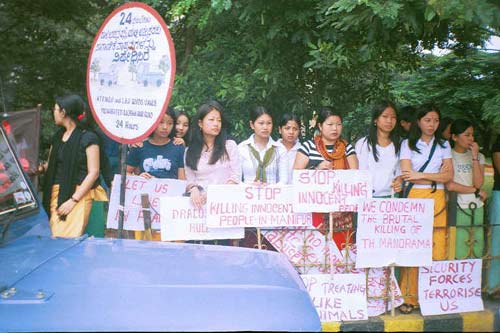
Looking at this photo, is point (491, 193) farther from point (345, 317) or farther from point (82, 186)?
point (82, 186)

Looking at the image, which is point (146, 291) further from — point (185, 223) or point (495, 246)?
point (495, 246)

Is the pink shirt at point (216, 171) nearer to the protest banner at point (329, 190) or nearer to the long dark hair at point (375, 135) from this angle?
the protest banner at point (329, 190)

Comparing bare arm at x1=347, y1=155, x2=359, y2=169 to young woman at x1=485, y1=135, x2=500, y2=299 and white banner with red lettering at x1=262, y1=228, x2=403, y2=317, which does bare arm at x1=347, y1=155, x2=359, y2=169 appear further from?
young woman at x1=485, y1=135, x2=500, y2=299

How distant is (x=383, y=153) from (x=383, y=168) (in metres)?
0.15

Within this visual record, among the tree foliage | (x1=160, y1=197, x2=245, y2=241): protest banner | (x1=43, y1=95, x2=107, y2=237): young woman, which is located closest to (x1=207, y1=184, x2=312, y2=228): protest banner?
(x1=160, y1=197, x2=245, y2=241): protest banner

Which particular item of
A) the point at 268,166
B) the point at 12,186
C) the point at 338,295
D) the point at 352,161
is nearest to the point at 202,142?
the point at 268,166

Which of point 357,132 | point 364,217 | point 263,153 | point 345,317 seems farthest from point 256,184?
point 357,132

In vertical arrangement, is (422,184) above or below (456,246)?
above

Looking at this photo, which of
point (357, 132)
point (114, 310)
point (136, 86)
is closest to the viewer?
point (114, 310)

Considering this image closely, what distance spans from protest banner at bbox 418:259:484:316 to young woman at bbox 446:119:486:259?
18 centimetres

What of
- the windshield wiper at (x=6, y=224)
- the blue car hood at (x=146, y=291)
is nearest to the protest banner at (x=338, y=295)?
the blue car hood at (x=146, y=291)

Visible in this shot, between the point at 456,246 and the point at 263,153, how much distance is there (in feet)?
6.73

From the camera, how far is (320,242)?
5527 mm

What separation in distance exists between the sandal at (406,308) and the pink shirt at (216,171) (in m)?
1.92
